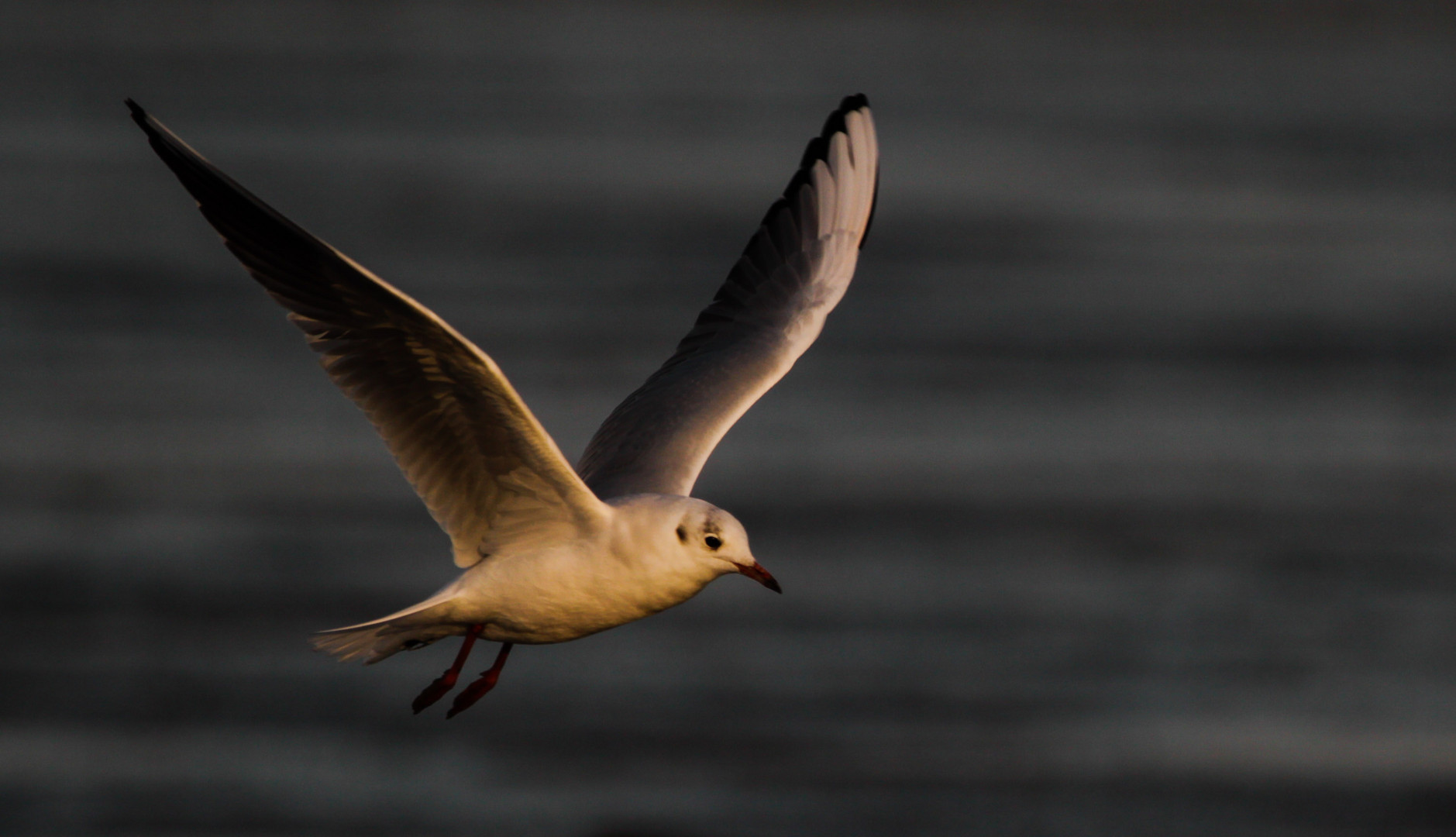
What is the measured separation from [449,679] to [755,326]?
8.76ft

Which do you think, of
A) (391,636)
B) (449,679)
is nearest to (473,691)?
(449,679)

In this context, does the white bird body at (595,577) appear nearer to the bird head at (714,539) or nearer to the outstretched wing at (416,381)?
the bird head at (714,539)

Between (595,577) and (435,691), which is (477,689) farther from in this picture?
(595,577)

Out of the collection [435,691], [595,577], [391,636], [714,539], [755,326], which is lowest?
[435,691]

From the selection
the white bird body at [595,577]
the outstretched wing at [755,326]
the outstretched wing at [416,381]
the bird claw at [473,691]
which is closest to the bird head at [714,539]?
the white bird body at [595,577]

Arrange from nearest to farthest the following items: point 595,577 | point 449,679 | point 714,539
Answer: point 714,539 < point 595,577 < point 449,679

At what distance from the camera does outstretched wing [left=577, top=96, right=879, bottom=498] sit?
Answer: 30.0 ft

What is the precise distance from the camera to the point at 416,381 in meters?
7.65

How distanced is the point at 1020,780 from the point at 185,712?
5.08 m

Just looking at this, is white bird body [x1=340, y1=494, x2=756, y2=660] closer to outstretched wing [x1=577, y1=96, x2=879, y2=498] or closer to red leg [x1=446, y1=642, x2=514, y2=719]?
red leg [x1=446, y1=642, x2=514, y2=719]

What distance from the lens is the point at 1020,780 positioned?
12.4 m

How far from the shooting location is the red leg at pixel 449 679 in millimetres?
8227

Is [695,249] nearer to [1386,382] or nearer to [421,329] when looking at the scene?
[1386,382]

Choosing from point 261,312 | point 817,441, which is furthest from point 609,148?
point 817,441
